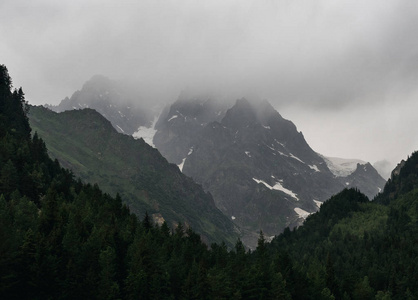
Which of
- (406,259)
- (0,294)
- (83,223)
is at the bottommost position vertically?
(0,294)

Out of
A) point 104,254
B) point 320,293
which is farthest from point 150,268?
point 320,293

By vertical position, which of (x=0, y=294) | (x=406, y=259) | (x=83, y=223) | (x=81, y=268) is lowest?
(x=0, y=294)

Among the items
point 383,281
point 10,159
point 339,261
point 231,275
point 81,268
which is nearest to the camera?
point 81,268

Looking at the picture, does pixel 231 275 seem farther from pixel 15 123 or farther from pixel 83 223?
pixel 15 123

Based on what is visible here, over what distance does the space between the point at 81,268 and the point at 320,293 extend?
60.3 m

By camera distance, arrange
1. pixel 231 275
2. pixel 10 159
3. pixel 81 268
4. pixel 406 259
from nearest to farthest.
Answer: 1. pixel 81 268
2. pixel 231 275
3. pixel 10 159
4. pixel 406 259

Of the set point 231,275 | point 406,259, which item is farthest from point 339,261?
point 231,275

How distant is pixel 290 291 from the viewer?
110250 mm

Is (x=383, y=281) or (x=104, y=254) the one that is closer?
(x=104, y=254)

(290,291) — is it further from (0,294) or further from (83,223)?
(0,294)

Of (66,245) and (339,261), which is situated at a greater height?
(339,261)

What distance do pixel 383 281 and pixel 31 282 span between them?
425ft

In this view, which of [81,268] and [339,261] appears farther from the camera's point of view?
[339,261]

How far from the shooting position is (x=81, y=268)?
291 ft
